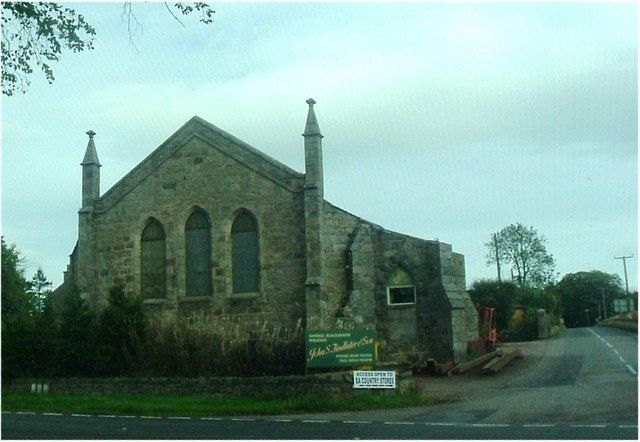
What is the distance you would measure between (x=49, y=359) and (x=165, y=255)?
22.1ft

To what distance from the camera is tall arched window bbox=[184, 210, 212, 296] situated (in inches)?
1176

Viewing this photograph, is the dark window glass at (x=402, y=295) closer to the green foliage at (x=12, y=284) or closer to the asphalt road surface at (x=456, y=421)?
the asphalt road surface at (x=456, y=421)

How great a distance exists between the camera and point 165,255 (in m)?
30.3

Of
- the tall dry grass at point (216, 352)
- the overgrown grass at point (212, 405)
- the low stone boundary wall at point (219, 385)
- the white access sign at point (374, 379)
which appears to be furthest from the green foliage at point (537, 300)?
the overgrown grass at point (212, 405)

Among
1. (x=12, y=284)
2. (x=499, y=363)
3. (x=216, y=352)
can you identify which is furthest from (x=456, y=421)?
(x=12, y=284)

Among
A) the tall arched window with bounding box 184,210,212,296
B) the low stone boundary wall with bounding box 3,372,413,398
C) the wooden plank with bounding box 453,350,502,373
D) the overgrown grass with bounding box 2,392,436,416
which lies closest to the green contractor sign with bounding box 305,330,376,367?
the low stone boundary wall with bounding box 3,372,413,398

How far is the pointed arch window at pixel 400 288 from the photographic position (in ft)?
94.4

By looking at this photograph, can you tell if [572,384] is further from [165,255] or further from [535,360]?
[165,255]

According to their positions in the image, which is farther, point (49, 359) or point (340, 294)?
point (340, 294)

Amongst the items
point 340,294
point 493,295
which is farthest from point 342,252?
point 493,295

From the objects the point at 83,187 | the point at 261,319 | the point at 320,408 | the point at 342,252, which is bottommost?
the point at 320,408

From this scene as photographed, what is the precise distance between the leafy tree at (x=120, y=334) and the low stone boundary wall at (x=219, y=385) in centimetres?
105

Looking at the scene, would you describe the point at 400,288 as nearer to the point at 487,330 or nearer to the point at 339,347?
the point at 487,330

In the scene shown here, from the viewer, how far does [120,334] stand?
24.2 metres
